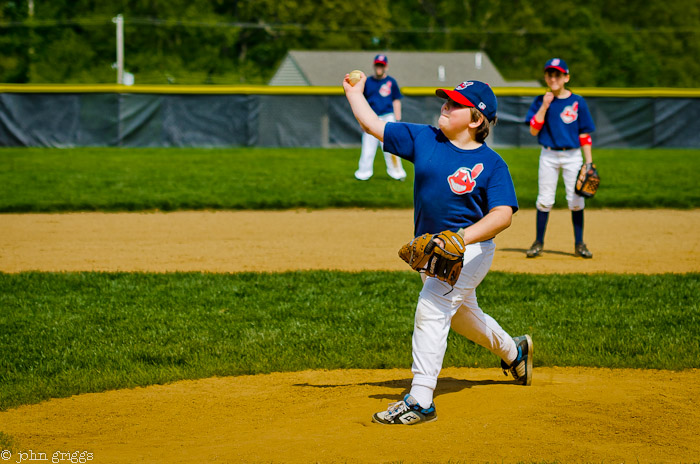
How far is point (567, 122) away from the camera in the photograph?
28.9ft

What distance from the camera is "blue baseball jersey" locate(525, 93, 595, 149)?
8766 millimetres

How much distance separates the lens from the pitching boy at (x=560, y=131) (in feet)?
28.6

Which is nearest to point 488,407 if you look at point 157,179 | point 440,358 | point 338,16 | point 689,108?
point 440,358

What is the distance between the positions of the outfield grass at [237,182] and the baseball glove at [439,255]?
8916 mm

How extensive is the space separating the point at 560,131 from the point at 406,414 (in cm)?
538

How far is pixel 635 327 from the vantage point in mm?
6480

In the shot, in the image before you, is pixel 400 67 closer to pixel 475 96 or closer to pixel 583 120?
pixel 583 120

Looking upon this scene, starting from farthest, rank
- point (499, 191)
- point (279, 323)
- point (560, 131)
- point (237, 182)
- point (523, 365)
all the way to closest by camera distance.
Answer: point (237, 182)
point (560, 131)
point (279, 323)
point (523, 365)
point (499, 191)

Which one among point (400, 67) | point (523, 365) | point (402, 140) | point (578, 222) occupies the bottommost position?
point (523, 365)

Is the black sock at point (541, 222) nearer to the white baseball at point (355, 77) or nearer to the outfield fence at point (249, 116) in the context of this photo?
the white baseball at point (355, 77)

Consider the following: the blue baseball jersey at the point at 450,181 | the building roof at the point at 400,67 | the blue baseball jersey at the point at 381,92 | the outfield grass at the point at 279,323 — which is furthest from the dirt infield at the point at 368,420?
the building roof at the point at 400,67

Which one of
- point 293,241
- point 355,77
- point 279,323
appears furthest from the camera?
point 293,241

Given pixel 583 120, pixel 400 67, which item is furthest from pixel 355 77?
pixel 400 67

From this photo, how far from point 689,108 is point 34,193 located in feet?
61.7
